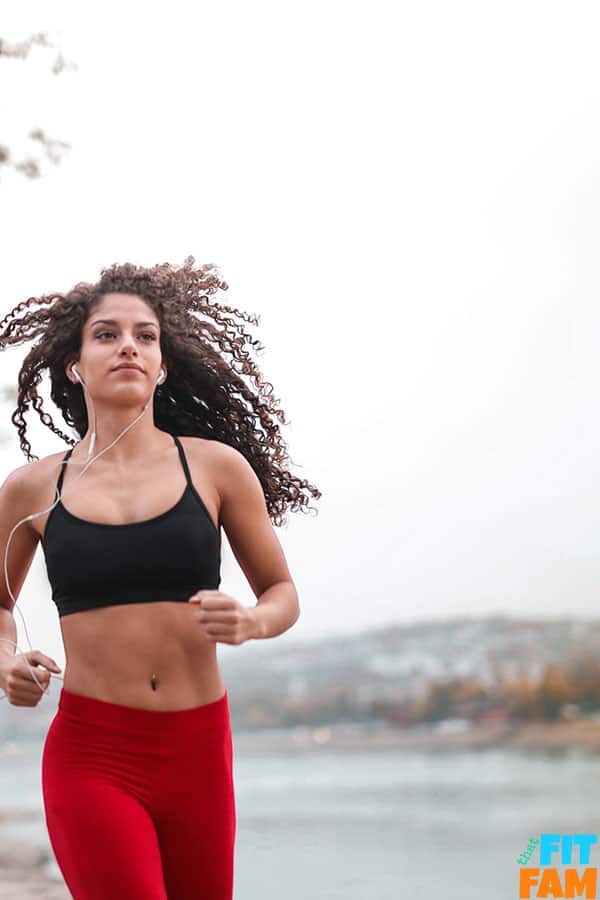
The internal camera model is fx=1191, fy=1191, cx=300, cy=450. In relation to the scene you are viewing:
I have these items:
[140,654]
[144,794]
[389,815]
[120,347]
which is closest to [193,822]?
[144,794]

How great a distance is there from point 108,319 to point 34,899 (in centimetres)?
257

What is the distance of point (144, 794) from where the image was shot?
163cm

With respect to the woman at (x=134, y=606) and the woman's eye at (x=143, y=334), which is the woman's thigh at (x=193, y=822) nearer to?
the woman at (x=134, y=606)

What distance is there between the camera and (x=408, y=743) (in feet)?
17.5

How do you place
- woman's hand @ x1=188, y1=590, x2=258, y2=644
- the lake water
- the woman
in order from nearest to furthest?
1. woman's hand @ x1=188, y1=590, x2=258, y2=644
2. the woman
3. the lake water

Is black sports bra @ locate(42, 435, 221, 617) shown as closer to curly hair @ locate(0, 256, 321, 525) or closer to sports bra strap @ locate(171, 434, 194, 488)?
sports bra strap @ locate(171, 434, 194, 488)

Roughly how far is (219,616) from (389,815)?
3445 mm

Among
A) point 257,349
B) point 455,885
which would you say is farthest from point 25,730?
point 257,349

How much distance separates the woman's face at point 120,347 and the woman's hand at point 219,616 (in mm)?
397

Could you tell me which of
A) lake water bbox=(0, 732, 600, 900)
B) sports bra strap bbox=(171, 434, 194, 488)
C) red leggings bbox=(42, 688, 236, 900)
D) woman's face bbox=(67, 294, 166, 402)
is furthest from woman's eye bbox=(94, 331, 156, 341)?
lake water bbox=(0, 732, 600, 900)

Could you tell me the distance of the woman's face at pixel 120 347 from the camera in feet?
5.68

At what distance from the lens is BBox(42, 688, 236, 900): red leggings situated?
157 centimetres

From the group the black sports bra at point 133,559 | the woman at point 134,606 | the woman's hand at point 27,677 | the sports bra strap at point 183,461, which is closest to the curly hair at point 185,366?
the woman at point 134,606

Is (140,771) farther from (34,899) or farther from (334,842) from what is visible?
(334,842)
